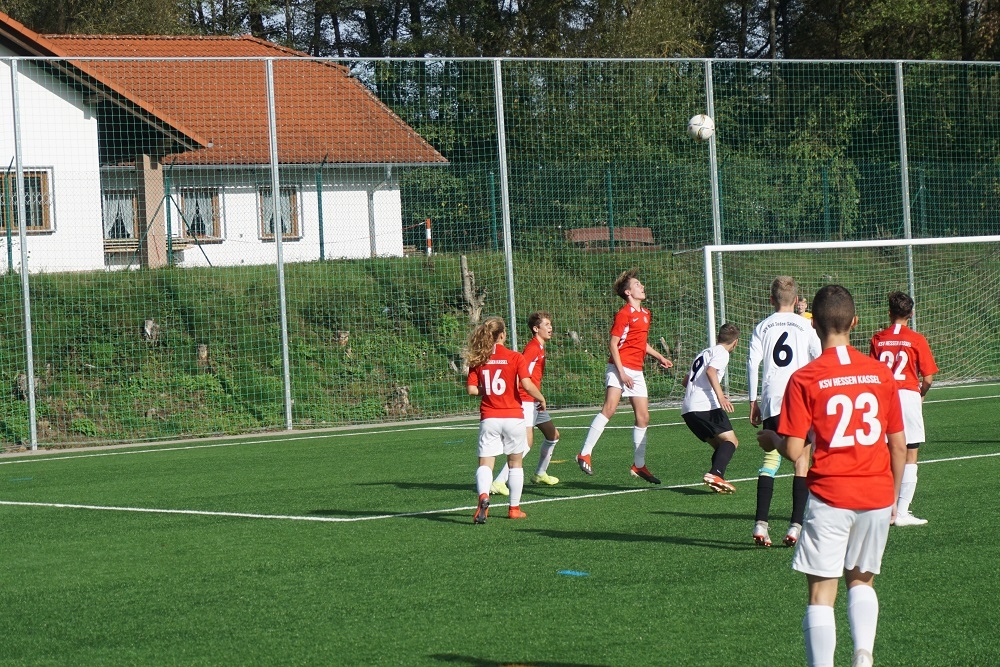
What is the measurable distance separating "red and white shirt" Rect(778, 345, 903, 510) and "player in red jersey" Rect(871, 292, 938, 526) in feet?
13.4

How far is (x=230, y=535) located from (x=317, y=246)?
11.3 m

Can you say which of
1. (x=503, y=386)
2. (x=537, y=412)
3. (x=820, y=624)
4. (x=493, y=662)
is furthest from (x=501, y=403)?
(x=820, y=624)

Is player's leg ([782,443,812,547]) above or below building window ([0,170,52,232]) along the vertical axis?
below

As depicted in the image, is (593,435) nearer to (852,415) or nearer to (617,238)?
(852,415)

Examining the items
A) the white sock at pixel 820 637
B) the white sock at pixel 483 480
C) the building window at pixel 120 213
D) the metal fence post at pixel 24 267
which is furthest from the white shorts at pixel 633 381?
the building window at pixel 120 213

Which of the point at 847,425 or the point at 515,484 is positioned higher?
the point at 847,425

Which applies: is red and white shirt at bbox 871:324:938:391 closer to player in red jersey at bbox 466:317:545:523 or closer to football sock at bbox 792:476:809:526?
football sock at bbox 792:476:809:526

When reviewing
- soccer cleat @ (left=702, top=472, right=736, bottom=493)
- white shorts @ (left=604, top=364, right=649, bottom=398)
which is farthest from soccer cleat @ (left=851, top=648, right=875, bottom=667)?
white shorts @ (left=604, top=364, right=649, bottom=398)

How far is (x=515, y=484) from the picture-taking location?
959 cm

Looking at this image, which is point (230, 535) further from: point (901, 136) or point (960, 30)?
point (960, 30)

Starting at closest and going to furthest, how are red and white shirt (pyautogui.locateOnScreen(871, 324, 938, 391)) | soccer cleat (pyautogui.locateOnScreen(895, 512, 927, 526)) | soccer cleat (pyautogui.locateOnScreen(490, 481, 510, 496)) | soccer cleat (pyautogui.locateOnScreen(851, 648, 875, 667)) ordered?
soccer cleat (pyautogui.locateOnScreen(851, 648, 875, 667)), soccer cleat (pyautogui.locateOnScreen(895, 512, 927, 526)), red and white shirt (pyautogui.locateOnScreen(871, 324, 938, 391)), soccer cleat (pyautogui.locateOnScreen(490, 481, 510, 496))

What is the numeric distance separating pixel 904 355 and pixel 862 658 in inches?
181

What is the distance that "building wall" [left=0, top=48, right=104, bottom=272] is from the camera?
1838 centimetres

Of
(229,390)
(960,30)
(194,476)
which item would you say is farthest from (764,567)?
(960,30)
